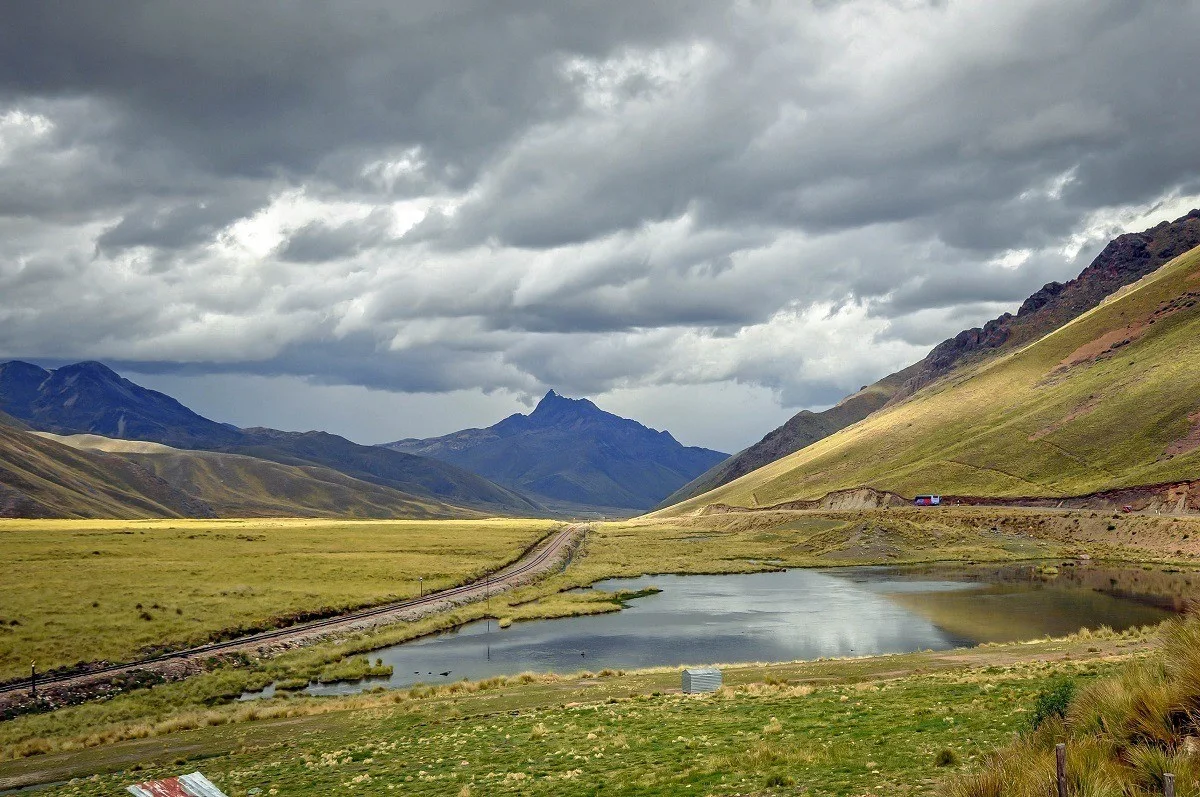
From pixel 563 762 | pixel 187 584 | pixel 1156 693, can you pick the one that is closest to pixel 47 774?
pixel 563 762

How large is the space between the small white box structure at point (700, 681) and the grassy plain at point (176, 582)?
4081cm

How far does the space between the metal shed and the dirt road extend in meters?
40.7

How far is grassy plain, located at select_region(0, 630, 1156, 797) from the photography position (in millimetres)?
18922

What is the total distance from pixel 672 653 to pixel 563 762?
36627 mm

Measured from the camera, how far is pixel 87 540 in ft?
413

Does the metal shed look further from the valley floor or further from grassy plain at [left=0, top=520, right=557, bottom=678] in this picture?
grassy plain at [left=0, top=520, right=557, bottom=678]

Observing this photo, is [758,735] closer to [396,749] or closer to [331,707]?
[396,749]

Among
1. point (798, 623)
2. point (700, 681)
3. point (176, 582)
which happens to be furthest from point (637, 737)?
point (176, 582)

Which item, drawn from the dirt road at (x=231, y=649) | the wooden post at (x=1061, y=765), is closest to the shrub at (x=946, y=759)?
the wooden post at (x=1061, y=765)

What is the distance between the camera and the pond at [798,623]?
56062 millimetres

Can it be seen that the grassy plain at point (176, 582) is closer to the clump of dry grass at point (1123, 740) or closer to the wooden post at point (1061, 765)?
the clump of dry grass at point (1123, 740)

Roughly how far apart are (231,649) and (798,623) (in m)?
45.6

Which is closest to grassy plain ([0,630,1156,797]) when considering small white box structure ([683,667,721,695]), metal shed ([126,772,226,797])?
small white box structure ([683,667,721,695])

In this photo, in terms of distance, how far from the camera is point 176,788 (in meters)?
11.3
